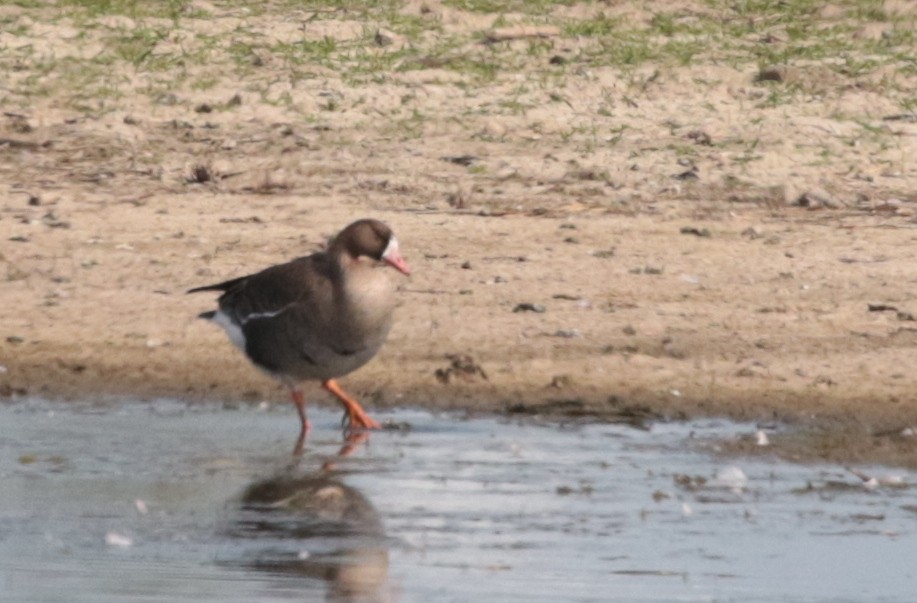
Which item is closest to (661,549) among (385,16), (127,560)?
(127,560)

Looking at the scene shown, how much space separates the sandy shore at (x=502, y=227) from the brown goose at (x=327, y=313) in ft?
1.93

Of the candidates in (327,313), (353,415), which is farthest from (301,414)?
(327,313)

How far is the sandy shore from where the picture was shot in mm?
10086

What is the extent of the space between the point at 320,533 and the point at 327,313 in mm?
1645

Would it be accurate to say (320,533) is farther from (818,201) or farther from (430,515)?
(818,201)

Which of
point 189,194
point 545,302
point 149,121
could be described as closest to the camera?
point 545,302

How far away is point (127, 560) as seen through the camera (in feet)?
24.1

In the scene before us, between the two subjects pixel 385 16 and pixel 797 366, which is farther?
pixel 385 16

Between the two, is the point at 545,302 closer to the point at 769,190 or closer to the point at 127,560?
the point at 769,190

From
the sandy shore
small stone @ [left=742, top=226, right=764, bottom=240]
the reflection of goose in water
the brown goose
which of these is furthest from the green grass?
the reflection of goose in water

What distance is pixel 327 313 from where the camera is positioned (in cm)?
920

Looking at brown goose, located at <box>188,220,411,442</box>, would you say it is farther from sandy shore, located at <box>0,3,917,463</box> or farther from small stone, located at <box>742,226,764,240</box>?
small stone, located at <box>742,226,764,240</box>

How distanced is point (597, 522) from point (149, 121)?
6.85 m

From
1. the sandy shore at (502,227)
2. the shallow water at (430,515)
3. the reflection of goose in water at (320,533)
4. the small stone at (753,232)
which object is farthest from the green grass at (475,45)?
the reflection of goose in water at (320,533)
